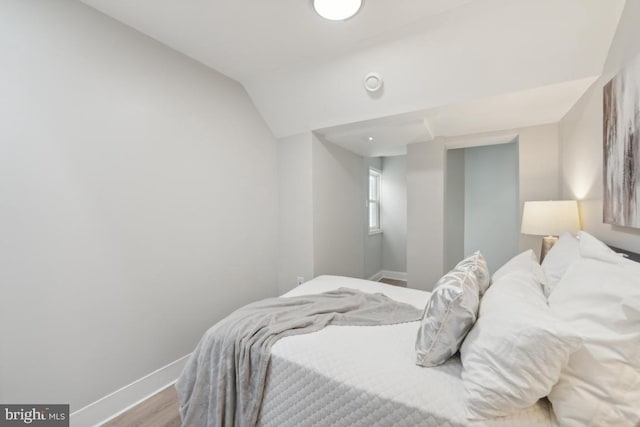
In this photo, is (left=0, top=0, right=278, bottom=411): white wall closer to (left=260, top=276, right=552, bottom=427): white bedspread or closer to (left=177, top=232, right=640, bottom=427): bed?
(left=177, top=232, right=640, bottom=427): bed

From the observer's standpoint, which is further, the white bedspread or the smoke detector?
the smoke detector

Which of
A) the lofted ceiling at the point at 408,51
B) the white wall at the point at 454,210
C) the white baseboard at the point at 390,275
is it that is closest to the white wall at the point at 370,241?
the white baseboard at the point at 390,275

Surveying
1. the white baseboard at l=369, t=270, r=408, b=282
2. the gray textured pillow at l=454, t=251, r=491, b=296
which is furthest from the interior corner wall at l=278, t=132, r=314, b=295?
the white baseboard at l=369, t=270, r=408, b=282

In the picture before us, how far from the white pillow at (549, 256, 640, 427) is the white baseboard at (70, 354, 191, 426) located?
7.64 ft

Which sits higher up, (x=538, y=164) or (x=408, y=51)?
(x=408, y=51)

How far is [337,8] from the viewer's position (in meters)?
1.58

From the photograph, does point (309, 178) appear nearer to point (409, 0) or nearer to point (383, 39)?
point (383, 39)

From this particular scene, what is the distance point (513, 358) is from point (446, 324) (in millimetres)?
251

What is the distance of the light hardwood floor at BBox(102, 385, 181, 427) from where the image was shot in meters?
1.65

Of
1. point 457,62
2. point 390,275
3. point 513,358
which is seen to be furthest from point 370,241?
point 513,358

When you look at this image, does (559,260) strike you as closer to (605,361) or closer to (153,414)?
(605,361)

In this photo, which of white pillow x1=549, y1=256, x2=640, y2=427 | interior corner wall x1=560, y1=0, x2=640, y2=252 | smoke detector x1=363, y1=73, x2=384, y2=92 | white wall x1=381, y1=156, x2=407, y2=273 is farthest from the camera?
white wall x1=381, y1=156, x2=407, y2=273

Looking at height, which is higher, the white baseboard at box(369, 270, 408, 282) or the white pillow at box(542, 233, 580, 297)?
the white pillow at box(542, 233, 580, 297)

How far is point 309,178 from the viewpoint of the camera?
114 inches
